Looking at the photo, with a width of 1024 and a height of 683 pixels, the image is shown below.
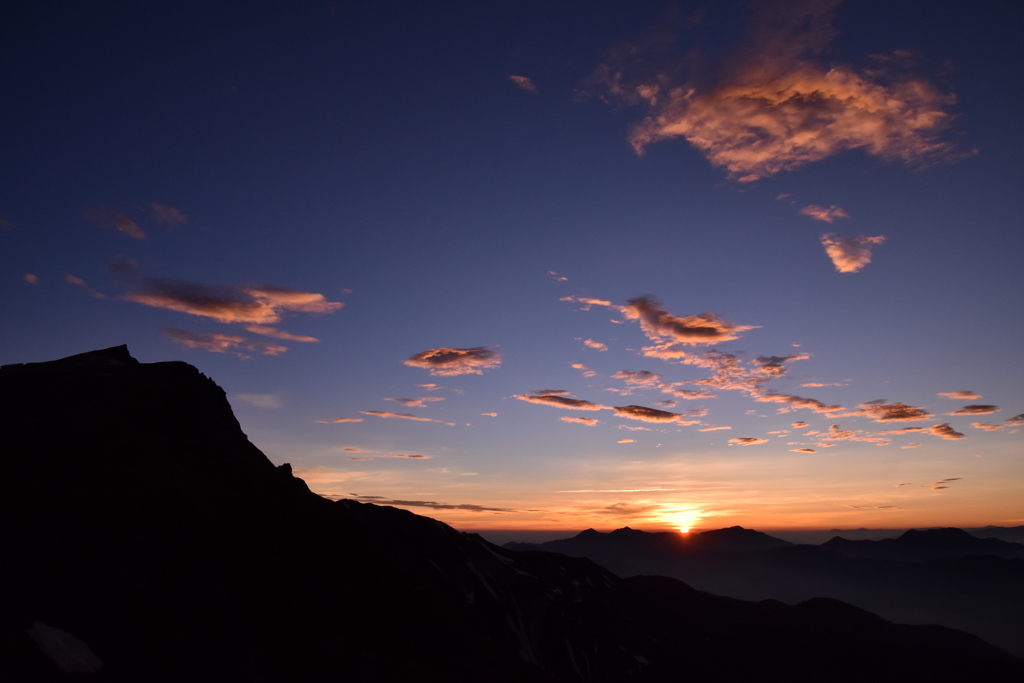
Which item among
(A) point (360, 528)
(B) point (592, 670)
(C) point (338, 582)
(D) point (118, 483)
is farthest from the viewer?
(B) point (592, 670)

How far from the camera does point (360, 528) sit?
220ft

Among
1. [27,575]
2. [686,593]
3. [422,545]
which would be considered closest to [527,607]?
[422,545]

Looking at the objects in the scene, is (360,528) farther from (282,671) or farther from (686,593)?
(686,593)

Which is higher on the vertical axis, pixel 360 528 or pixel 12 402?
pixel 12 402

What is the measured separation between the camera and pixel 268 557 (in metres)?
54.2

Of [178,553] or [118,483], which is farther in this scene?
[118,483]

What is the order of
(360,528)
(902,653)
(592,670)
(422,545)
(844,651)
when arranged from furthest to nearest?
(902,653) < (844,651) < (592,670) < (422,545) < (360,528)

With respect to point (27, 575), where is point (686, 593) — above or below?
below

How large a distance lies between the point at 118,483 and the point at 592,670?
309 feet

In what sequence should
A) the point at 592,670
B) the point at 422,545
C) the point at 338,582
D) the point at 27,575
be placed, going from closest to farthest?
the point at 27,575, the point at 338,582, the point at 422,545, the point at 592,670

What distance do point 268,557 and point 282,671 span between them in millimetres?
13923

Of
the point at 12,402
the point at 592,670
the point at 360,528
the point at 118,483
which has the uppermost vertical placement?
the point at 12,402

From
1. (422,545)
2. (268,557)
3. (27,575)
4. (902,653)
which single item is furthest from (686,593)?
(27,575)

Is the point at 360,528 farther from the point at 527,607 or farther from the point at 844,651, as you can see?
the point at 844,651
